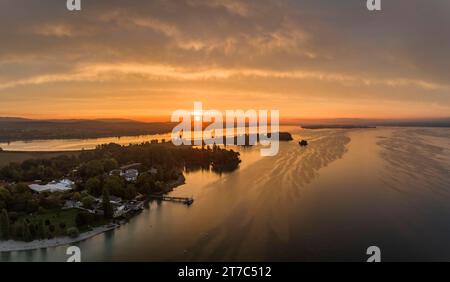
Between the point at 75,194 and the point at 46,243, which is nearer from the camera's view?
the point at 46,243

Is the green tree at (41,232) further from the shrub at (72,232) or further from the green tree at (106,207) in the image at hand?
the green tree at (106,207)

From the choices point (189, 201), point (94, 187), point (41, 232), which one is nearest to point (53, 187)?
point (94, 187)

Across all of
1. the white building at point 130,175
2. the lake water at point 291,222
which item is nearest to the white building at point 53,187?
the white building at point 130,175

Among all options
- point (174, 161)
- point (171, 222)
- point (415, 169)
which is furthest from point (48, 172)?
point (415, 169)

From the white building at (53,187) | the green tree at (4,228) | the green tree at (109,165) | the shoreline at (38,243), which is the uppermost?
the green tree at (109,165)

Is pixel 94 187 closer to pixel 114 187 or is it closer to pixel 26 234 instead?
pixel 114 187
